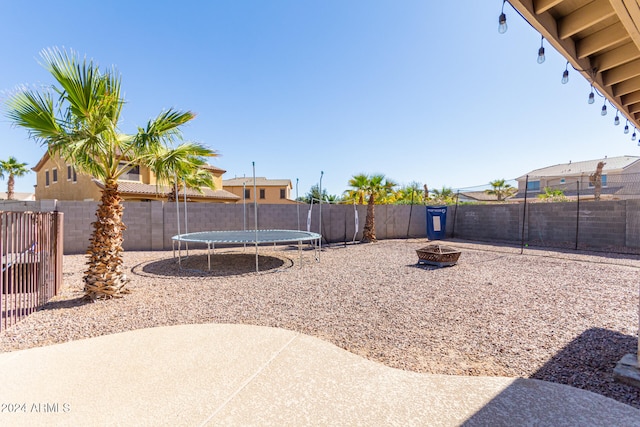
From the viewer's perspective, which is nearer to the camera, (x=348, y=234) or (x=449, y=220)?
(x=348, y=234)

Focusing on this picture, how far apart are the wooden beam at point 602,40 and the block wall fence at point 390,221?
8465 millimetres

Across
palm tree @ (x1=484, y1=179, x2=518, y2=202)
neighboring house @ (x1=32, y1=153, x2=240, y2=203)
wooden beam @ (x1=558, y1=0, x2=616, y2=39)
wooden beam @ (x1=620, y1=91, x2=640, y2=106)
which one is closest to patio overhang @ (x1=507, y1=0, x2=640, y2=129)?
wooden beam @ (x1=558, y1=0, x2=616, y2=39)

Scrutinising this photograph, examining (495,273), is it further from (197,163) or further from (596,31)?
(197,163)

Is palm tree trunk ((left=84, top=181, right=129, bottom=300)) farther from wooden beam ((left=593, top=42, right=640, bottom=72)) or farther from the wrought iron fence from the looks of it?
wooden beam ((left=593, top=42, right=640, bottom=72))

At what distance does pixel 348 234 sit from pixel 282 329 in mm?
9877

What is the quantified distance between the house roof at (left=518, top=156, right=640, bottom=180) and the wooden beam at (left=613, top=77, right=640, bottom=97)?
2064cm

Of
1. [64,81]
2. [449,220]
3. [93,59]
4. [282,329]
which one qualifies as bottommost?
[282,329]

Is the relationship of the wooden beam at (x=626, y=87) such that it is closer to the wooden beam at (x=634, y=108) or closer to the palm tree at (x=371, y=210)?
the wooden beam at (x=634, y=108)

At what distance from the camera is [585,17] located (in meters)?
2.72

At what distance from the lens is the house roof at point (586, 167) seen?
24094 millimetres

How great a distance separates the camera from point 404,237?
1438cm

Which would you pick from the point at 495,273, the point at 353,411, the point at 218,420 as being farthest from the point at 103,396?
the point at 495,273

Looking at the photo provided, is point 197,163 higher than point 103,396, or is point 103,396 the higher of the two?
point 197,163

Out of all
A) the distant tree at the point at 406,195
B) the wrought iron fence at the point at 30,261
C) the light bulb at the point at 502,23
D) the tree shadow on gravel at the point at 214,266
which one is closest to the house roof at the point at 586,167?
the distant tree at the point at 406,195
